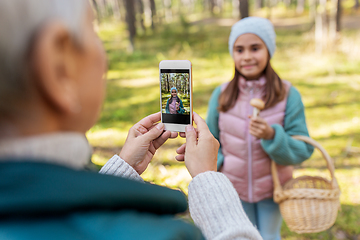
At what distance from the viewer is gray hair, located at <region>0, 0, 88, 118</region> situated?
49cm

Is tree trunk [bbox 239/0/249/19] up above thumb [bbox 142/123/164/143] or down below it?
above

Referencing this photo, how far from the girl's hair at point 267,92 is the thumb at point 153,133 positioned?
0.99m

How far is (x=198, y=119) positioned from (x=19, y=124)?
1120mm

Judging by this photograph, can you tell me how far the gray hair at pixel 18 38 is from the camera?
494 millimetres

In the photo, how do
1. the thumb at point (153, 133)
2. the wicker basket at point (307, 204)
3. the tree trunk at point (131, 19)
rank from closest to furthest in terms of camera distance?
1. the thumb at point (153, 133)
2. the wicker basket at point (307, 204)
3. the tree trunk at point (131, 19)

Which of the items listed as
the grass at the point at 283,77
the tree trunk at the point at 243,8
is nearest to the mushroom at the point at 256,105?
the grass at the point at 283,77

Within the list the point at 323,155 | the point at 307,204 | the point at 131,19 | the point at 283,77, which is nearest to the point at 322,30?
the point at 283,77

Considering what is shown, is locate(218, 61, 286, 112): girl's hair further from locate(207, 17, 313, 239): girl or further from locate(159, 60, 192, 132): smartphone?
locate(159, 60, 192, 132): smartphone

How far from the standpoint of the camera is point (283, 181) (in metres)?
2.42

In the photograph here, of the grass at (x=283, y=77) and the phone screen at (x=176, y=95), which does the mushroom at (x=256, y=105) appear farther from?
the grass at (x=283, y=77)

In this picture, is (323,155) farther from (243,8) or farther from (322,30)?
(322,30)

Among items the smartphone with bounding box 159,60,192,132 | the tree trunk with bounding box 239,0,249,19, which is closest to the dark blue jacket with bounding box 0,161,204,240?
the smartphone with bounding box 159,60,192,132

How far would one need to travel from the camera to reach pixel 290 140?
2301mm

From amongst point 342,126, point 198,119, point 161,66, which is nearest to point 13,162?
point 198,119
